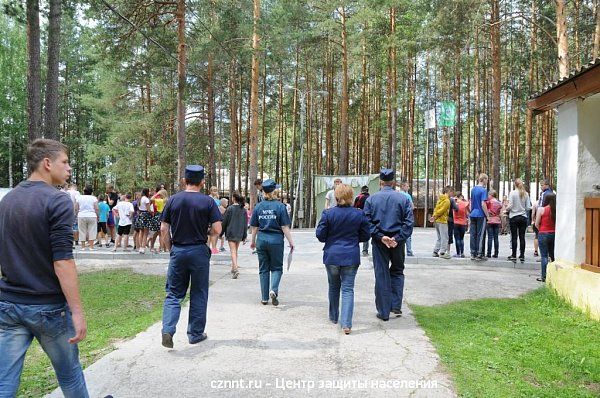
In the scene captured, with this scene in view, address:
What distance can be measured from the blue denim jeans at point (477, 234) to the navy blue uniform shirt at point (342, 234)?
20.4ft

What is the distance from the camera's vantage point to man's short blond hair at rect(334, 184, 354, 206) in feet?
19.2

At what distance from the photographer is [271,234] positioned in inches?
272

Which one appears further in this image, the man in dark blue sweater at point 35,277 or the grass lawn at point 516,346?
the grass lawn at point 516,346

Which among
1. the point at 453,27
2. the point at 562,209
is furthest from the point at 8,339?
the point at 453,27

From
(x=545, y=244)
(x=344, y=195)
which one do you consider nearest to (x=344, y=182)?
(x=545, y=244)

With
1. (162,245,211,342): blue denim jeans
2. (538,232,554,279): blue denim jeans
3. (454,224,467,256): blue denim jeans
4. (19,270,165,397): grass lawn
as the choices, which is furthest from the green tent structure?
(162,245,211,342): blue denim jeans

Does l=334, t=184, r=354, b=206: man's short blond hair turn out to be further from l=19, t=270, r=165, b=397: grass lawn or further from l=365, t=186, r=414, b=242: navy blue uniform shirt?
l=19, t=270, r=165, b=397: grass lawn

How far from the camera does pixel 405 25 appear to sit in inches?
987

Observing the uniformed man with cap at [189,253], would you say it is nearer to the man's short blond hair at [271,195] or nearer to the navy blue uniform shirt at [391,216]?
the man's short blond hair at [271,195]

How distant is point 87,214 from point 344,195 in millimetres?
9527

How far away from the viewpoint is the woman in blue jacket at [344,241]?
5730mm

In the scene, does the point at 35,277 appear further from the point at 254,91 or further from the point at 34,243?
the point at 254,91

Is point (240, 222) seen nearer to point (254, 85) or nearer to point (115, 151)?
point (254, 85)

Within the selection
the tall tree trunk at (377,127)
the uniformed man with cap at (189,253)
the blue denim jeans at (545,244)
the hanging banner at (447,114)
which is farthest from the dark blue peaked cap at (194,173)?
the tall tree trunk at (377,127)
